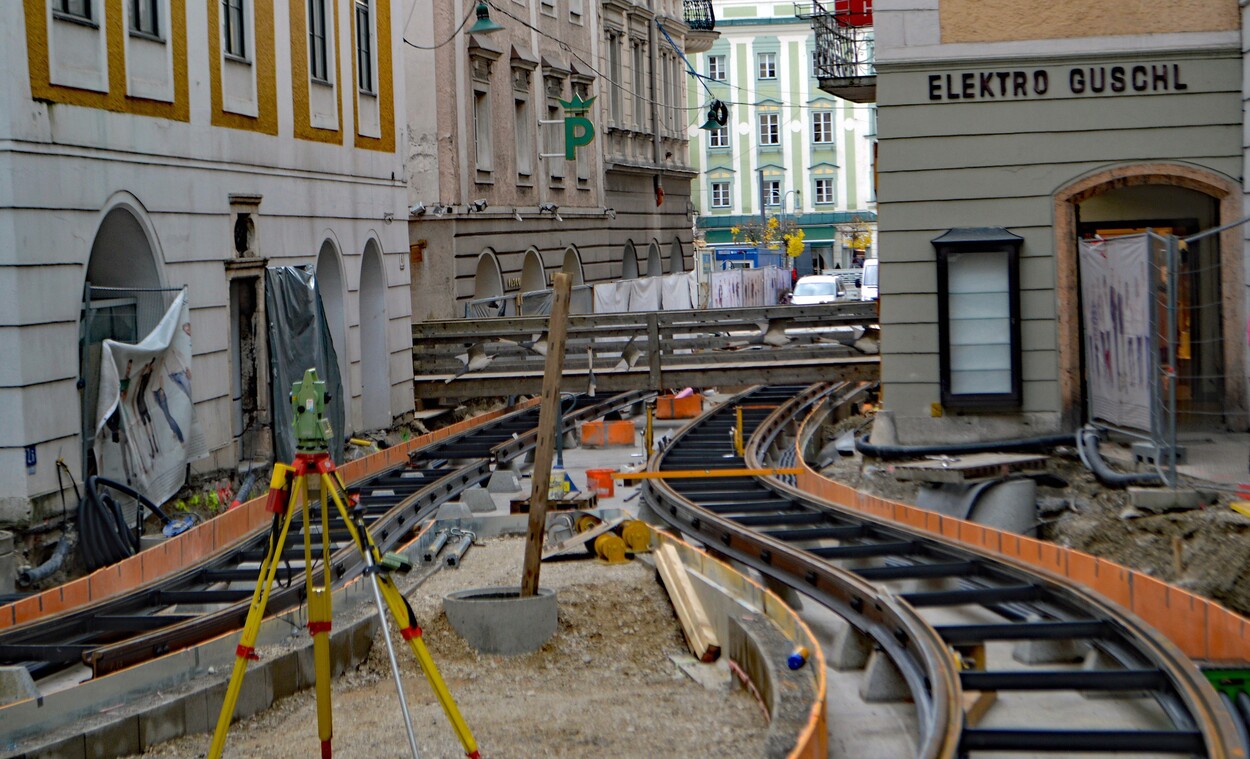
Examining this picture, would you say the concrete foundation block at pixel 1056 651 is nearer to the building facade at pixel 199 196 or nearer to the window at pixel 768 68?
the building facade at pixel 199 196

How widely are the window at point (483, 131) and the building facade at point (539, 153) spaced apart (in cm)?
4

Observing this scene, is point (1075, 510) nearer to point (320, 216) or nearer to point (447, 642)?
point (447, 642)

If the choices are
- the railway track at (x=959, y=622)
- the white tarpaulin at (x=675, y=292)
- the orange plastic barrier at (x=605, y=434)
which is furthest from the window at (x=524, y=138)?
the railway track at (x=959, y=622)

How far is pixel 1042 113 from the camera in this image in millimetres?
16547

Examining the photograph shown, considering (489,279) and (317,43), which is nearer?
(317,43)

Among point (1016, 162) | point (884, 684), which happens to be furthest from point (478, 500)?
point (884, 684)

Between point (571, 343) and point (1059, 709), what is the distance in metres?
15.4

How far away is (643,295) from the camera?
3884 centimetres

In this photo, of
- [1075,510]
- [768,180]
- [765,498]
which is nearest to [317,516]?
[765,498]

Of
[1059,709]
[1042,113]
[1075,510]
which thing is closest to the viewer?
[1059,709]

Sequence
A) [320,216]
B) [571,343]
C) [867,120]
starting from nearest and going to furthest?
1. [320,216]
2. [571,343]
3. [867,120]

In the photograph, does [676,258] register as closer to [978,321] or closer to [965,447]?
[978,321]

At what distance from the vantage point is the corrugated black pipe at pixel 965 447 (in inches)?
625

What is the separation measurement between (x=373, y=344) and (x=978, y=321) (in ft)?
33.7
